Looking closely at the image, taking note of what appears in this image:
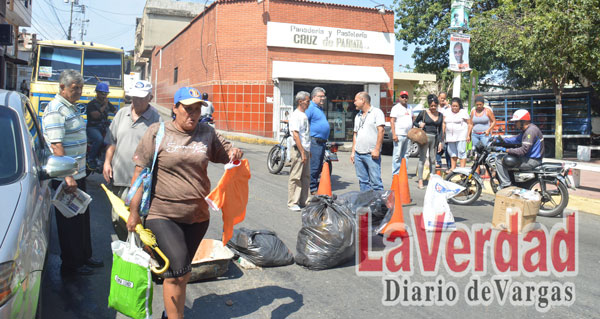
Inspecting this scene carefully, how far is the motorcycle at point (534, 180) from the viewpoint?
7.75 m

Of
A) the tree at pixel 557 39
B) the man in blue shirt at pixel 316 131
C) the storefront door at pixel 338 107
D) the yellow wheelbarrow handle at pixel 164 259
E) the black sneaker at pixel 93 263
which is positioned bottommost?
the black sneaker at pixel 93 263

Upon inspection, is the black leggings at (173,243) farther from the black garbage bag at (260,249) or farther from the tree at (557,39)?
the tree at (557,39)

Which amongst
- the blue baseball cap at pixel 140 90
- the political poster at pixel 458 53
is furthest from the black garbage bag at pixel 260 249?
the political poster at pixel 458 53

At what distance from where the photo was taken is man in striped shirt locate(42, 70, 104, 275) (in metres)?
4.47

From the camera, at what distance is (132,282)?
3.10 metres

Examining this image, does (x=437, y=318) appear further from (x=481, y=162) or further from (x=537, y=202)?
(x=481, y=162)

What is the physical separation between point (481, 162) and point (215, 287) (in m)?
5.75

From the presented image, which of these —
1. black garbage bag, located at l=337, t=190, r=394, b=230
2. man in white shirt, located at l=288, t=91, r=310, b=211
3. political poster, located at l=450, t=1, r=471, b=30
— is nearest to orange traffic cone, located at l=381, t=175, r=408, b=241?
black garbage bag, located at l=337, t=190, r=394, b=230

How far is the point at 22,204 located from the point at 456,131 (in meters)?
9.20

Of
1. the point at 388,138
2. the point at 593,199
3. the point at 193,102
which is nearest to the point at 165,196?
the point at 193,102

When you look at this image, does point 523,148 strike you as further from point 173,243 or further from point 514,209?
point 173,243

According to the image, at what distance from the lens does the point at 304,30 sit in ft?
72.7

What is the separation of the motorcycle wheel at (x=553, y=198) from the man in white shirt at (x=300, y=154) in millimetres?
3640

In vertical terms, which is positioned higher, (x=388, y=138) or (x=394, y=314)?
(x=388, y=138)
